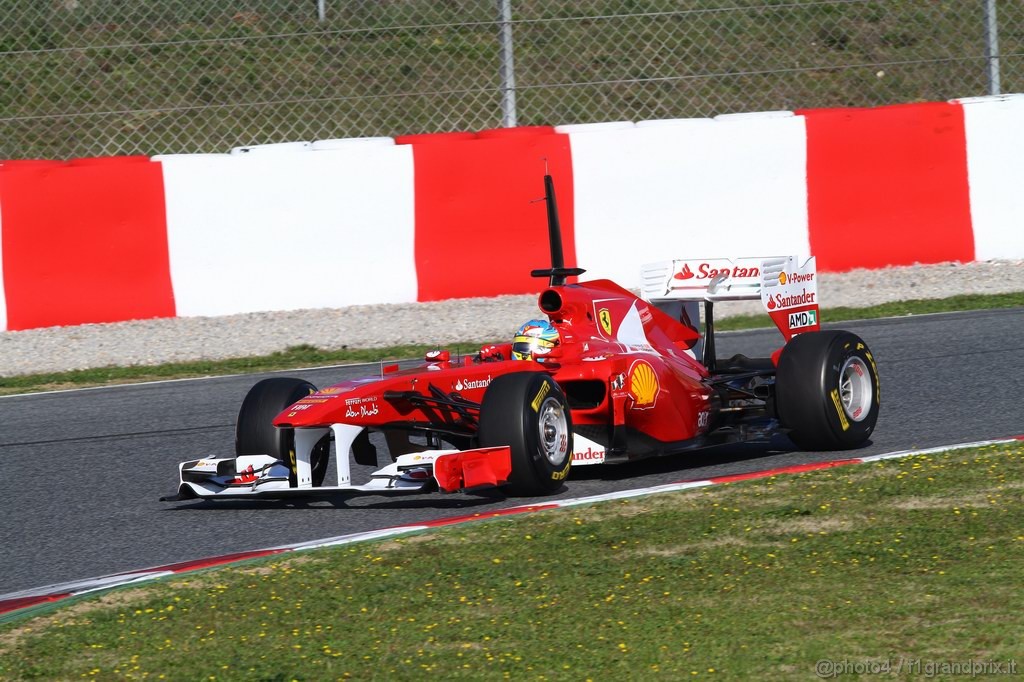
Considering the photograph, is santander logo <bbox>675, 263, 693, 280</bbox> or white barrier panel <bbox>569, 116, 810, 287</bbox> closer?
santander logo <bbox>675, 263, 693, 280</bbox>

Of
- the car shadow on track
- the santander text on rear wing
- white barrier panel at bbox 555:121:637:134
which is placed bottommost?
the car shadow on track

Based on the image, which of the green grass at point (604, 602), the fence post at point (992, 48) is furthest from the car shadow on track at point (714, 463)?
the fence post at point (992, 48)

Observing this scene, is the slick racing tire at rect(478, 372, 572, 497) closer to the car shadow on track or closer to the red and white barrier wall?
the car shadow on track

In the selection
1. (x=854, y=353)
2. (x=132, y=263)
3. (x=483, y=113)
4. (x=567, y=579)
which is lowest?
(x=567, y=579)

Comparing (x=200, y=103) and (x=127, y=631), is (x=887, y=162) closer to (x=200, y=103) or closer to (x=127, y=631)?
(x=200, y=103)

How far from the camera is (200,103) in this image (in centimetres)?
1381

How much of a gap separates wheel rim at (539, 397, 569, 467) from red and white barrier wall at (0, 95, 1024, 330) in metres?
5.26

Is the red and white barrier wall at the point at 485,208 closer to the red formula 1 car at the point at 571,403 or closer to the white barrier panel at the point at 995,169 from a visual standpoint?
the white barrier panel at the point at 995,169

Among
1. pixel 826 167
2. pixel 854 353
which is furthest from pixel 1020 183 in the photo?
pixel 854 353

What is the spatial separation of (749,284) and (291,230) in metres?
4.62

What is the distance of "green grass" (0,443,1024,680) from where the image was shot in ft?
13.1

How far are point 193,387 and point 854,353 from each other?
461 cm

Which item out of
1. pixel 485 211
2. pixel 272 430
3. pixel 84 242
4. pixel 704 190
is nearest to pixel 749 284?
pixel 272 430

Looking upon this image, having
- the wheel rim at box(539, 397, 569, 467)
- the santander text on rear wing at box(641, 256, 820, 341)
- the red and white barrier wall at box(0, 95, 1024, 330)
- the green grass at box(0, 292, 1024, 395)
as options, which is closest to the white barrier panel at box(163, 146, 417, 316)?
the red and white barrier wall at box(0, 95, 1024, 330)
